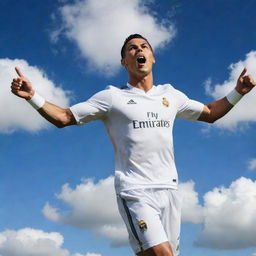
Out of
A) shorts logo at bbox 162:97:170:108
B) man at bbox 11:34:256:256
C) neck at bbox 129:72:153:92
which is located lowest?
man at bbox 11:34:256:256

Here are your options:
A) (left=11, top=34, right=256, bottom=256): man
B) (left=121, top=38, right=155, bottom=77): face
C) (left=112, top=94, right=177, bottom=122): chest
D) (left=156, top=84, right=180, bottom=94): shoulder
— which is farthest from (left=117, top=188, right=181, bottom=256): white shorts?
(left=121, top=38, right=155, bottom=77): face

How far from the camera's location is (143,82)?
7840mm

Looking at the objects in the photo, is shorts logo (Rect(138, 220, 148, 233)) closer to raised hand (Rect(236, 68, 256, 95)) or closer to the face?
the face

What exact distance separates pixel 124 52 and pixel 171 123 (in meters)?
1.73

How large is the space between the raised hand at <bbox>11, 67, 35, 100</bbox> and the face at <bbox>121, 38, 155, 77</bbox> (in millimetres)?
1856

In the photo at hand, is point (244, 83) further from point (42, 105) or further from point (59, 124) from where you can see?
point (42, 105)

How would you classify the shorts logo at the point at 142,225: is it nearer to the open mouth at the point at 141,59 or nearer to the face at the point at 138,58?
the face at the point at 138,58

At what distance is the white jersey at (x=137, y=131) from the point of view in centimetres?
702

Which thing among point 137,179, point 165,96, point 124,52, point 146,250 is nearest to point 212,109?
point 165,96

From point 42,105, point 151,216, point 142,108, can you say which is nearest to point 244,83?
point 142,108

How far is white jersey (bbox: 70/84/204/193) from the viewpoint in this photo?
7.02m

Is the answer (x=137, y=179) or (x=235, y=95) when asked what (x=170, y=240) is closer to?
(x=137, y=179)

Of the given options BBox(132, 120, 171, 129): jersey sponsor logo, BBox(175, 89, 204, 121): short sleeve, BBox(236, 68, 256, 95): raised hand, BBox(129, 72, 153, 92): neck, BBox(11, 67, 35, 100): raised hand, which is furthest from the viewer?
BBox(236, 68, 256, 95): raised hand

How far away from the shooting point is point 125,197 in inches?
269
